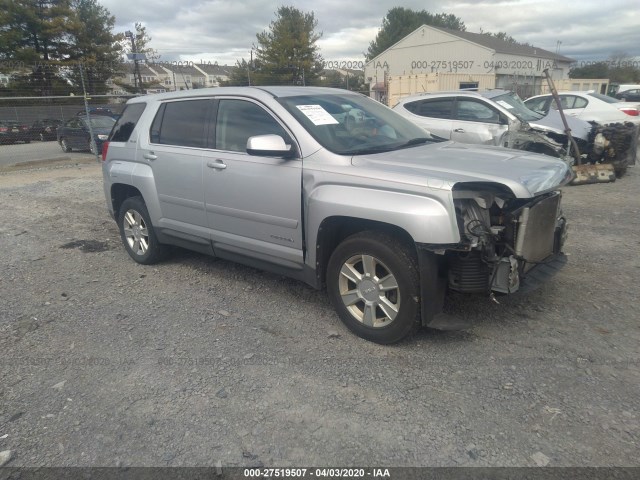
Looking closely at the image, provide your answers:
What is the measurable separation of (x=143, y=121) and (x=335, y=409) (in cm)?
377

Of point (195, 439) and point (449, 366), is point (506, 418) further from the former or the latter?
point (195, 439)

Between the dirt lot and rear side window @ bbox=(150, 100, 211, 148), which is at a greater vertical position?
rear side window @ bbox=(150, 100, 211, 148)

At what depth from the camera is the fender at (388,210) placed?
2.97 metres

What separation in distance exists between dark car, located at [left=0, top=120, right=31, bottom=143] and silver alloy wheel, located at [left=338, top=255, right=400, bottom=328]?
22.1m

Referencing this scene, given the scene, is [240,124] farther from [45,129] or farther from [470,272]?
[45,129]

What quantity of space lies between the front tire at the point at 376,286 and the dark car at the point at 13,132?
22030 mm

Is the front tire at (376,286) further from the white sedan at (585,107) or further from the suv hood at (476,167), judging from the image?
the white sedan at (585,107)

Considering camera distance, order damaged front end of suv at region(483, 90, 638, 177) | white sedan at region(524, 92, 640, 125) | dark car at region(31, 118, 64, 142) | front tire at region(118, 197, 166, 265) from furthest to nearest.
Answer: dark car at region(31, 118, 64, 142) < white sedan at region(524, 92, 640, 125) < damaged front end of suv at region(483, 90, 638, 177) < front tire at region(118, 197, 166, 265)

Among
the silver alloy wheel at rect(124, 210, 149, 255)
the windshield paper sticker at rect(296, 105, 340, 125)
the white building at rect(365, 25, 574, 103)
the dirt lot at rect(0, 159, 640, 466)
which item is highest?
the white building at rect(365, 25, 574, 103)

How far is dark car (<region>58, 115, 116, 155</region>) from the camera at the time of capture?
53.7ft

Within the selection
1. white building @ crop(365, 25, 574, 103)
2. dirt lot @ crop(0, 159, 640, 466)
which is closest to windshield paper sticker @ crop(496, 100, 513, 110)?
dirt lot @ crop(0, 159, 640, 466)

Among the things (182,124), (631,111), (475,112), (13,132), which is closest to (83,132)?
(13,132)

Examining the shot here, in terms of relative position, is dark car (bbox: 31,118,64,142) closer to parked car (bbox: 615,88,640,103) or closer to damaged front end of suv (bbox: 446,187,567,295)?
damaged front end of suv (bbox: 446,187,567,295)

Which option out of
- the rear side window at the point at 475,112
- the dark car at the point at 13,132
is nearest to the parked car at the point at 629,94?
the rear side window at the point at 475,112
